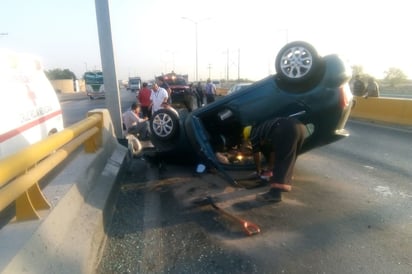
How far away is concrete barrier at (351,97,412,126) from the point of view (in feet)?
42.3

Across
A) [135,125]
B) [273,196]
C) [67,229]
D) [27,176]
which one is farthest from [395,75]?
[27,176]

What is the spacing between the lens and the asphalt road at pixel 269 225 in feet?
11.5

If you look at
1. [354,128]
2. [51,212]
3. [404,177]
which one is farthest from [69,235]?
[354,128]

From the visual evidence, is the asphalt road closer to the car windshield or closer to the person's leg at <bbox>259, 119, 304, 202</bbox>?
the person's leg at <bbox>259, 119, 304, 202</bbox>

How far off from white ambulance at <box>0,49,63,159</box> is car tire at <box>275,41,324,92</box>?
3.53 m

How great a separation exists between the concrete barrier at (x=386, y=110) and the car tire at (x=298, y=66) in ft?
27.5

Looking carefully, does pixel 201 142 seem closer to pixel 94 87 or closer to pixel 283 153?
pixel 283 153

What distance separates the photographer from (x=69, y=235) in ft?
10.4

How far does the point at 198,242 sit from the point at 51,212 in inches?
62.2

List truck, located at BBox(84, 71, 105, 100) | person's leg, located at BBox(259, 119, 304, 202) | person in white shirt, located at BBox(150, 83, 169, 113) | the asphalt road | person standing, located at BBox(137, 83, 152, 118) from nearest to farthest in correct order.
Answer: the asphalt road, person's leg, located at BBox(259, 119, 304, 202), person in white shirt, located at BBox(150, 83, 169, 113), person standing, located at BBox(137, 83, 152, 118), truck, located at BBox(84, 71, 105, 100)

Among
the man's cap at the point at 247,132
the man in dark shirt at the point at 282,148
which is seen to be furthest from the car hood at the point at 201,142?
the man in dark shirt at the point at 282,148

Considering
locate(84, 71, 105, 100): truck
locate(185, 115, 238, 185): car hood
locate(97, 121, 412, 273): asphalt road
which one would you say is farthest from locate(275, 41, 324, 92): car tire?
locate(84, 71, 105, 100): truck

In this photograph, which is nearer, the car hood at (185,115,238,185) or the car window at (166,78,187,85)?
the car hood at (185,115,238,185)

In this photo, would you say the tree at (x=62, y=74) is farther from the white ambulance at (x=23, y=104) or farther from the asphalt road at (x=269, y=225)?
the asphalt road at (x=269, y=225)
